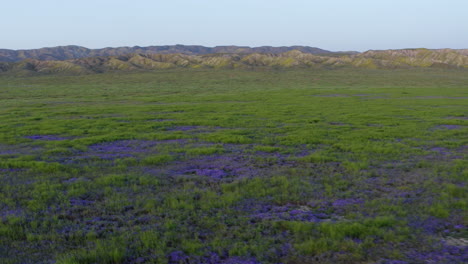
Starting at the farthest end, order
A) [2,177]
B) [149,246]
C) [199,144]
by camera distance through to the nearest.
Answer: [199,144]
[2,177]
[149,246]

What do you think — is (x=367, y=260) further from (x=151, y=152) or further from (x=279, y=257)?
(x=151, y=152)

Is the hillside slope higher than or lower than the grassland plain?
higher

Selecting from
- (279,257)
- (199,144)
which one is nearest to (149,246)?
(279,257)

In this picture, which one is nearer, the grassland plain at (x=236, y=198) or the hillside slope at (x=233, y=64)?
the grassland plain at (x=236, y=198)

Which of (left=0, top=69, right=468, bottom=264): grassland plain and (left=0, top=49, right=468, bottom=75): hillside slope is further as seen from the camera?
(left=0, top=49, right=468, bottom=75): hillside slope

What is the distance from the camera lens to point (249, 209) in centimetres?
920

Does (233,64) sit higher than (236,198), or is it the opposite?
(233,64)

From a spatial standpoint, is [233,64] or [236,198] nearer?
[236,198]

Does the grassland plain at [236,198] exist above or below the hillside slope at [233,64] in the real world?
below

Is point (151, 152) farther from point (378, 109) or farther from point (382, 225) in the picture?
point (378, 109)

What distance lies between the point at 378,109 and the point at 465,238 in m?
27.9

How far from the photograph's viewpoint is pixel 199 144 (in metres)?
18.0

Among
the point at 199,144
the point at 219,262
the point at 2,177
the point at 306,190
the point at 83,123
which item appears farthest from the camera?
the point at 83,123

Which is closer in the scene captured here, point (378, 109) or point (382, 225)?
point (382, 225)
